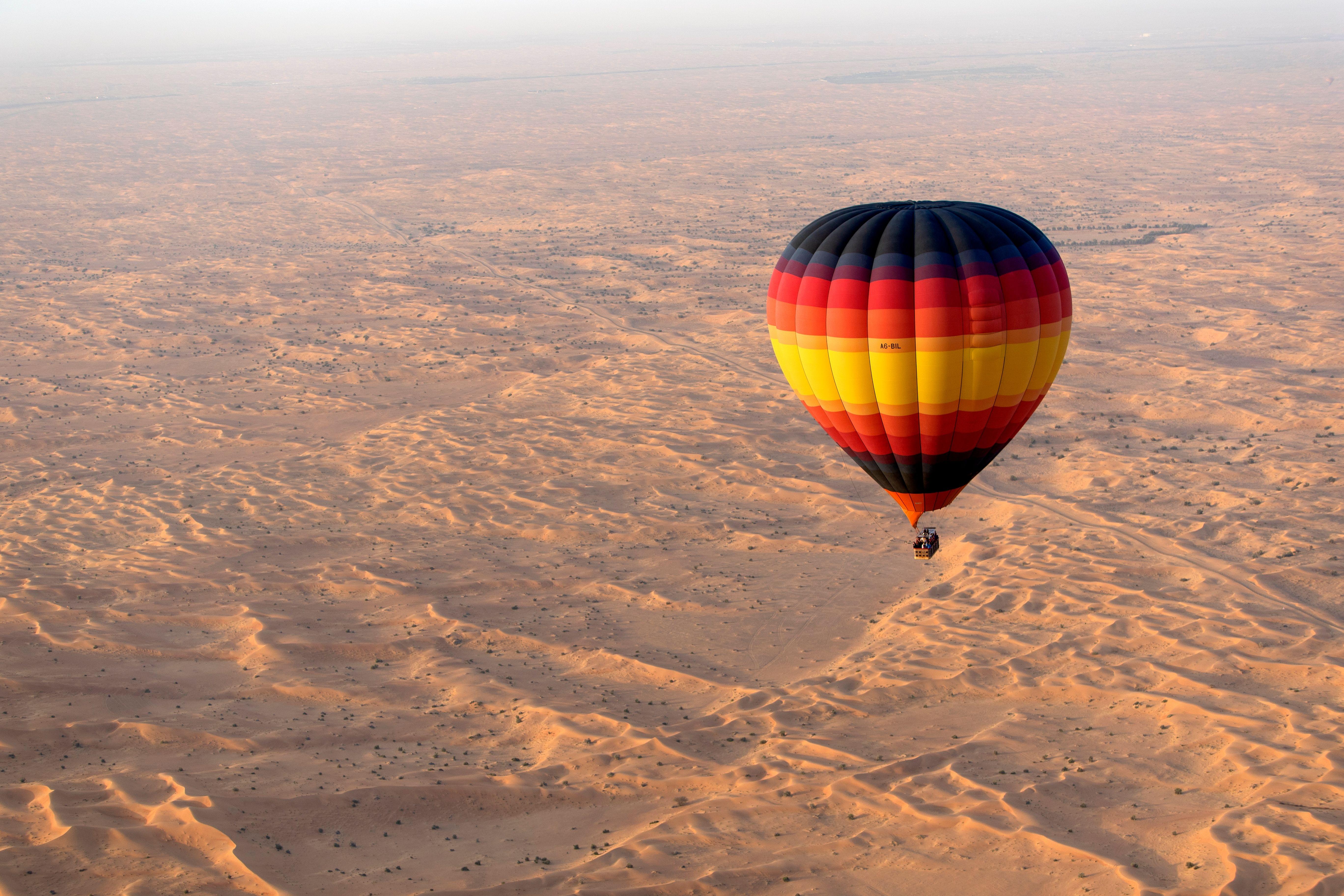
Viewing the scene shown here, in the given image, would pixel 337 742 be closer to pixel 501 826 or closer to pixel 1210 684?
pixel 501 826

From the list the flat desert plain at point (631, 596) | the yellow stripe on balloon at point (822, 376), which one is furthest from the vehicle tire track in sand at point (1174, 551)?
the yellow stripe on balloon at point (822, 376)

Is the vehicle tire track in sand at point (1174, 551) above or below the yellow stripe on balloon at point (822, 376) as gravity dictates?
below

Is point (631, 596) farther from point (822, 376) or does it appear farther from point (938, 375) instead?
point (938, 375)

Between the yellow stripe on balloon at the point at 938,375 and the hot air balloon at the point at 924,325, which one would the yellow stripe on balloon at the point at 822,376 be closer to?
the hot air balloon at the point at 924,325

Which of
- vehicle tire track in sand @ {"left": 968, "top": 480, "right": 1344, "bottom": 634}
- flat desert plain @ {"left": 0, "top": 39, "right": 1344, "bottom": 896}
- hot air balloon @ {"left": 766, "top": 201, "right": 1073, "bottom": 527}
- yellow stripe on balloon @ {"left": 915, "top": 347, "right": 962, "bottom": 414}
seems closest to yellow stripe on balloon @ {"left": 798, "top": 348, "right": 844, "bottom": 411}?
hot air balloon @ {"left": 766, "top": 201, "right": 1073, "bottom": 527}

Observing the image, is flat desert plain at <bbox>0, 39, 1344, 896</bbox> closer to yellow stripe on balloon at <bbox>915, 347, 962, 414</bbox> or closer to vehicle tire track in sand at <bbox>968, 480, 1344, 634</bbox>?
vehicle tire track in sand at <bbox>968, 480, 1344, 634</bbox>

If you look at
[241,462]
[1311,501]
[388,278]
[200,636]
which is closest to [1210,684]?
[1311,501]
